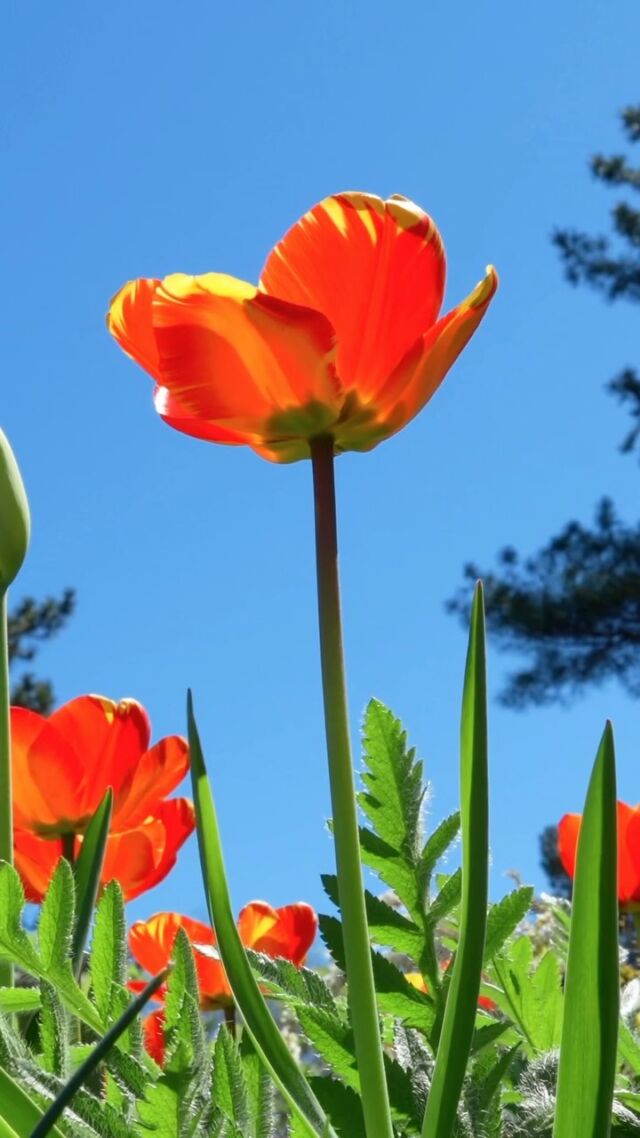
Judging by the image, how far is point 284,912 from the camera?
0.84m

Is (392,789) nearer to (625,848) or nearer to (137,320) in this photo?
(137,320)

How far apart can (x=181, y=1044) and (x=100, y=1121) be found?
0.06 metres

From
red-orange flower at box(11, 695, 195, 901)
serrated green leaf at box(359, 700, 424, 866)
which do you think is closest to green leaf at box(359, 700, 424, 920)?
serrated green leaf at box(359, 700, 424, 866)

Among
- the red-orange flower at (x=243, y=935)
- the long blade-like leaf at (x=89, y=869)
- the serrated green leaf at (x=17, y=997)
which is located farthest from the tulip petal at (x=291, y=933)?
the serrated green leaf at (x=17, y=997)

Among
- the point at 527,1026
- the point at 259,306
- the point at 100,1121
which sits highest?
the point at 259,306

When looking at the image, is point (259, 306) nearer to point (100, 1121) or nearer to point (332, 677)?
point (332, 677)

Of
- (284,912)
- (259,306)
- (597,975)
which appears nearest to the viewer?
(597,975)

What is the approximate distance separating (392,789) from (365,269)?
0.18 m

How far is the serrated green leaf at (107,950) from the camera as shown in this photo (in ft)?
1.45

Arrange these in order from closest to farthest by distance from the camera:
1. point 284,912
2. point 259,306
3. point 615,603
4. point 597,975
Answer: point 597,975 → point 259,306 → point 284,912 → point 615,603

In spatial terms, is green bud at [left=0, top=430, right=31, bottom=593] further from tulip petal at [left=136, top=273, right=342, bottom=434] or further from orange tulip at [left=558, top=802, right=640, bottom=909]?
orange tulip at [left=558, top=802, right=640, bottom=909]

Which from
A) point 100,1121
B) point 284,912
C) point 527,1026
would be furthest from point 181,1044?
point 284,912

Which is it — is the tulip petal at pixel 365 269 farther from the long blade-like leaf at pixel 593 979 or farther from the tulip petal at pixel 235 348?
the long blade-like leaf at pixel 593 979

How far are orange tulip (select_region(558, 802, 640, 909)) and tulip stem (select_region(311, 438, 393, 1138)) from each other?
367 mm
